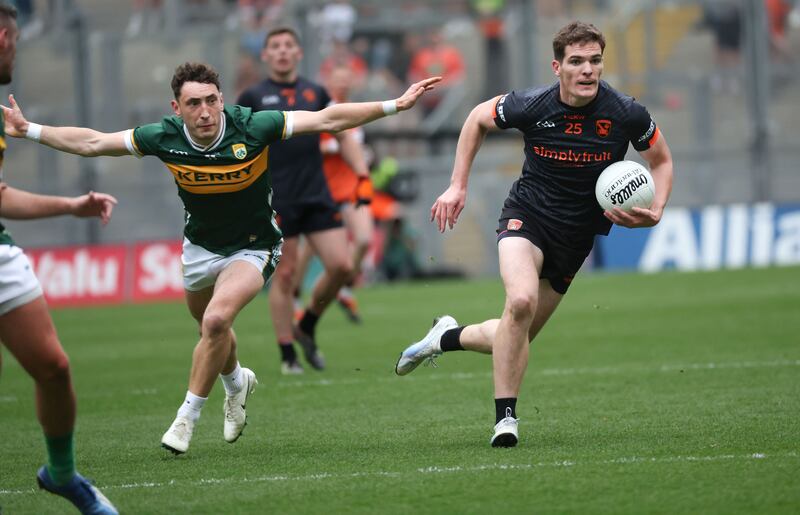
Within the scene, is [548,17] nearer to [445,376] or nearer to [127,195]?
[127,195]

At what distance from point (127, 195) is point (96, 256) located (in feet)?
6.93

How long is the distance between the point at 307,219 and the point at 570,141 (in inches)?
174

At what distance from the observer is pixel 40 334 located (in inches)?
222

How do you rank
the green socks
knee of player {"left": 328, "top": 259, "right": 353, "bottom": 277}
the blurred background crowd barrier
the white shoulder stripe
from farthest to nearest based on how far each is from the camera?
the blurred background crowd barrier, knee of player {"left": 328, "top": 259, "right": 353, "bottom": 277}, the white shoulder stripe, the green socks

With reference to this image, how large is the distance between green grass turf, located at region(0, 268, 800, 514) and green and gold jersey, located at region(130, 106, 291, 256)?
1246mm

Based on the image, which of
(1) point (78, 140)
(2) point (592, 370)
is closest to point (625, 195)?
(1) point (78, 140)

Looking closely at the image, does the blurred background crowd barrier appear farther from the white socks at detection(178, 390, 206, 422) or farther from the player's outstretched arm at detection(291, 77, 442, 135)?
the white socks at detection(178, 390, 206, 422)

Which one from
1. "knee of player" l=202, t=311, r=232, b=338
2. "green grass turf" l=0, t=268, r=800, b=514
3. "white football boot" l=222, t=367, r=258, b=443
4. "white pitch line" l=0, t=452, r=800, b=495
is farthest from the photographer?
"white football boot" l=222, t=367, r=258, b=443

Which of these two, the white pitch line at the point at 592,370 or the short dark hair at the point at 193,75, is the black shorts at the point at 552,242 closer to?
the short dark hair at the point at 193,75

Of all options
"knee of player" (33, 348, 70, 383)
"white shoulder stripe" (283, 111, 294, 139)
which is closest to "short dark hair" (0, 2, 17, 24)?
"knee of player" (33, 348, 70, 383)

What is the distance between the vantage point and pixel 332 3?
25.3 meters

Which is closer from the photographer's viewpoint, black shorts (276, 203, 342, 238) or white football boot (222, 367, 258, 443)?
white football boot (222, 367, 258, 443)

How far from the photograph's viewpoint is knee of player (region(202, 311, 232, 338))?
7.45m

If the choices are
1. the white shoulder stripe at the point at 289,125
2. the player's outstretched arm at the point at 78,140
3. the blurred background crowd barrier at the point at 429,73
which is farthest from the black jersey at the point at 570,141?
the blurred background crowd barrier at the point at 429,73
